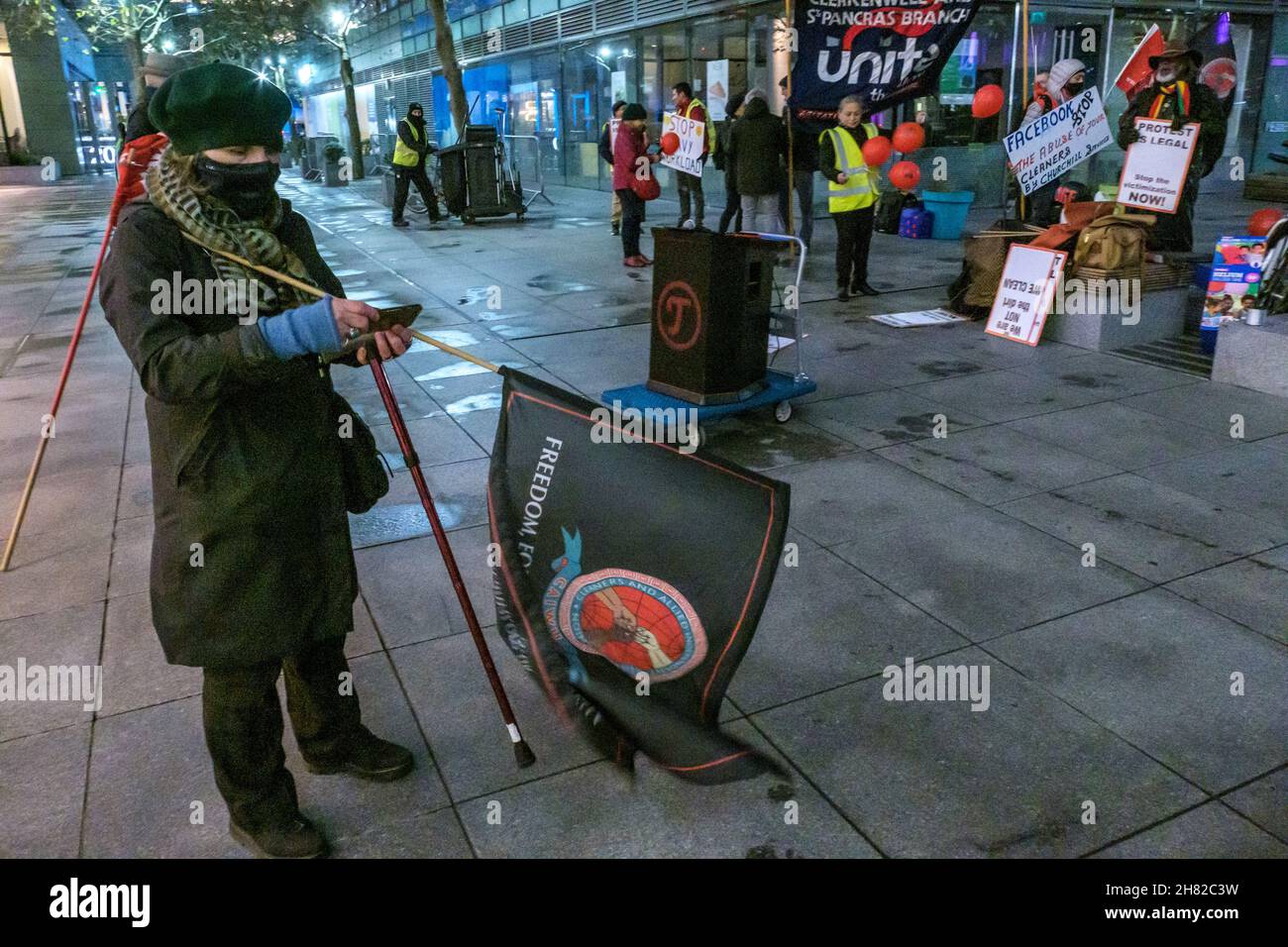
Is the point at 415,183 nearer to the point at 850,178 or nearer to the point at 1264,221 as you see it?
the point at 850,178

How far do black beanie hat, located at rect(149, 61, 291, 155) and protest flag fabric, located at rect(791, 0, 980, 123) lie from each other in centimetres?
→ 585

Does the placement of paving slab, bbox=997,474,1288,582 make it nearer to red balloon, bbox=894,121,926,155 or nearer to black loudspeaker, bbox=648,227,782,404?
black loudspeaker, bbox=648,227,782,404

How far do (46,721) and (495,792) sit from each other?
1.66 meters

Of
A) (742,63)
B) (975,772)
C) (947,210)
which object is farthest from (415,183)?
(975,772)

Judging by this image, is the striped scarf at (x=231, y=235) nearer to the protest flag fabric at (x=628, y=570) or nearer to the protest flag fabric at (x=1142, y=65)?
the protest flag fabric at (x=628, y=570)

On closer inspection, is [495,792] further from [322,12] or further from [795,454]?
[322,12]

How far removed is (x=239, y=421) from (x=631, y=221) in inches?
403

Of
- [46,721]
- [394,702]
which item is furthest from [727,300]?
[46,721]

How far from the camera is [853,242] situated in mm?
9664

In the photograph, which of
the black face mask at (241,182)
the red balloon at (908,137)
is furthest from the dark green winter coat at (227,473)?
the red balloon at (908,137)

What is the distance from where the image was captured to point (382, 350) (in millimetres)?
2328

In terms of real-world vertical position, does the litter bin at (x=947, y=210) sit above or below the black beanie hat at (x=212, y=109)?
below

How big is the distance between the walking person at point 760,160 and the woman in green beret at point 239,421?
879 centimetres

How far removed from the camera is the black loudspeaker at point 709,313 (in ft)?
18.4
